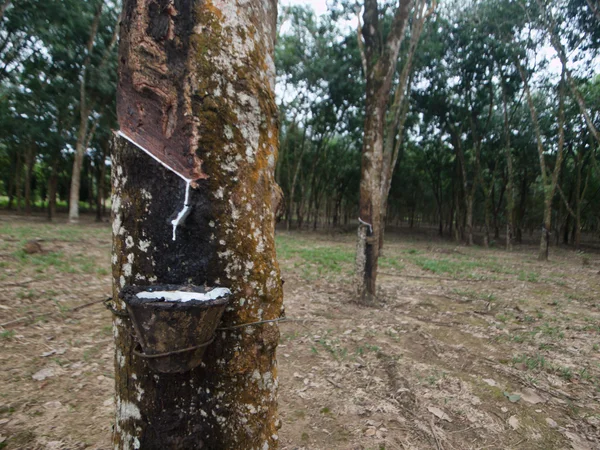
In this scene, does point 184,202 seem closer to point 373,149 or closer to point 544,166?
point 373,149

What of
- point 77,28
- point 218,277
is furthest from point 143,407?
point 77,28

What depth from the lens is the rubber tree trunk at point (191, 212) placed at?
1294 mm

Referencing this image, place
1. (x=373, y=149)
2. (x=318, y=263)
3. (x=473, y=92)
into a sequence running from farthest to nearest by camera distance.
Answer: (x=473, y=92), (x=318, y=263), (x=373, y=149)

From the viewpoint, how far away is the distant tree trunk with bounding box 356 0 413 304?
5875 millimetres

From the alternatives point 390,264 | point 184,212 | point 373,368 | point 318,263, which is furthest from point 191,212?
point 390,264

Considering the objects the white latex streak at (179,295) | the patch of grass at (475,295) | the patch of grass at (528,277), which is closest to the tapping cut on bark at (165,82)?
the white latex streak at (179,295)

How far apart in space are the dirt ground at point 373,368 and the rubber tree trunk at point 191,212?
1.50 m

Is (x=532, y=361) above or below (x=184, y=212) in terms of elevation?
below

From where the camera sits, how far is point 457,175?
23141mm

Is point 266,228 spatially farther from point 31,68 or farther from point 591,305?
point 31,68

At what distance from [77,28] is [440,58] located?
615 inches

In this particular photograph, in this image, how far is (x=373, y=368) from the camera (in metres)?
3.71

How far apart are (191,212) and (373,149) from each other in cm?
507

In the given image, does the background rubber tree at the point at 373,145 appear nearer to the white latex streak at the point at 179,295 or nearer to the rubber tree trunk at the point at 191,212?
the rubber tree trunk at the point at 191,212
